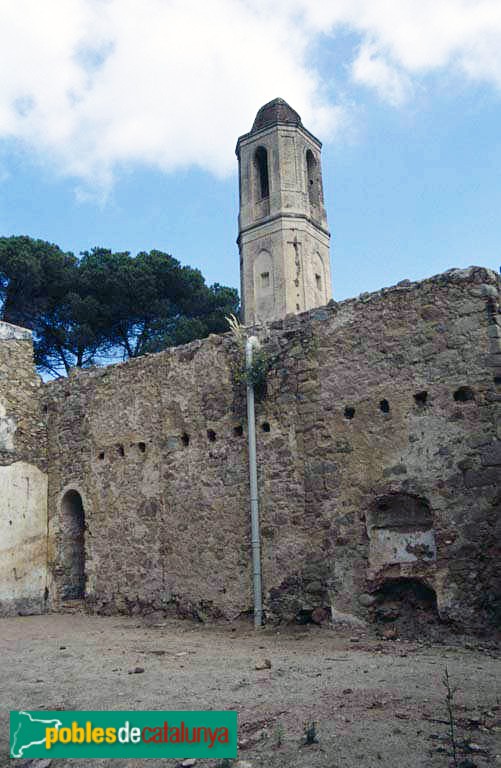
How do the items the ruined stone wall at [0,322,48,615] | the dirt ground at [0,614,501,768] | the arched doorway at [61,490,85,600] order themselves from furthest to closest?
the arched doorway at [61,490,85,600]
the ruined stone wall at [0,322,48,615]
the dirt ground at [0,614,501,768]

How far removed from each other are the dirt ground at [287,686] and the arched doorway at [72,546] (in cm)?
258

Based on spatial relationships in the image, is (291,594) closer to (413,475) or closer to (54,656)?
(413,475)

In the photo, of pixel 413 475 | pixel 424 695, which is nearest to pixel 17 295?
pixel 413 475

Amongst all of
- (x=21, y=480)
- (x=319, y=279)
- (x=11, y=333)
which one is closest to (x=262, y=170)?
(x=319, y=279)

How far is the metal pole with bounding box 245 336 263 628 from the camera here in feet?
26.5

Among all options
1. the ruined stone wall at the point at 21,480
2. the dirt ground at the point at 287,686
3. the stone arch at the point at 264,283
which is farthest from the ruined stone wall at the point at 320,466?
the stone arch at the point at 264,283

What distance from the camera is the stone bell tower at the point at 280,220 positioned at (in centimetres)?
2844

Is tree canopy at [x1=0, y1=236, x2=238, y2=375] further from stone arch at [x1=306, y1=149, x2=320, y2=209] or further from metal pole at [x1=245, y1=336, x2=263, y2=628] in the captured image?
metal pole at [x1=245, y1=336, x2=263, y2=628]

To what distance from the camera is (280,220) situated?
2839 centimetres

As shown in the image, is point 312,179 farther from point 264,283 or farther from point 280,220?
point 264,283

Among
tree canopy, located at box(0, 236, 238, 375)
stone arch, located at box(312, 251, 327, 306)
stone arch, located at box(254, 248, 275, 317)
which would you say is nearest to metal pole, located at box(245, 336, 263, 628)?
tree canopy, located at box(0, 236, 238, 375)

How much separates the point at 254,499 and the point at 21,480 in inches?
195

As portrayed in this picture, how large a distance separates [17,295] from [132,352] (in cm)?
463

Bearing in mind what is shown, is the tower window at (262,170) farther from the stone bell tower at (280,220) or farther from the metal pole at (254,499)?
the metal pole at (254,499)
